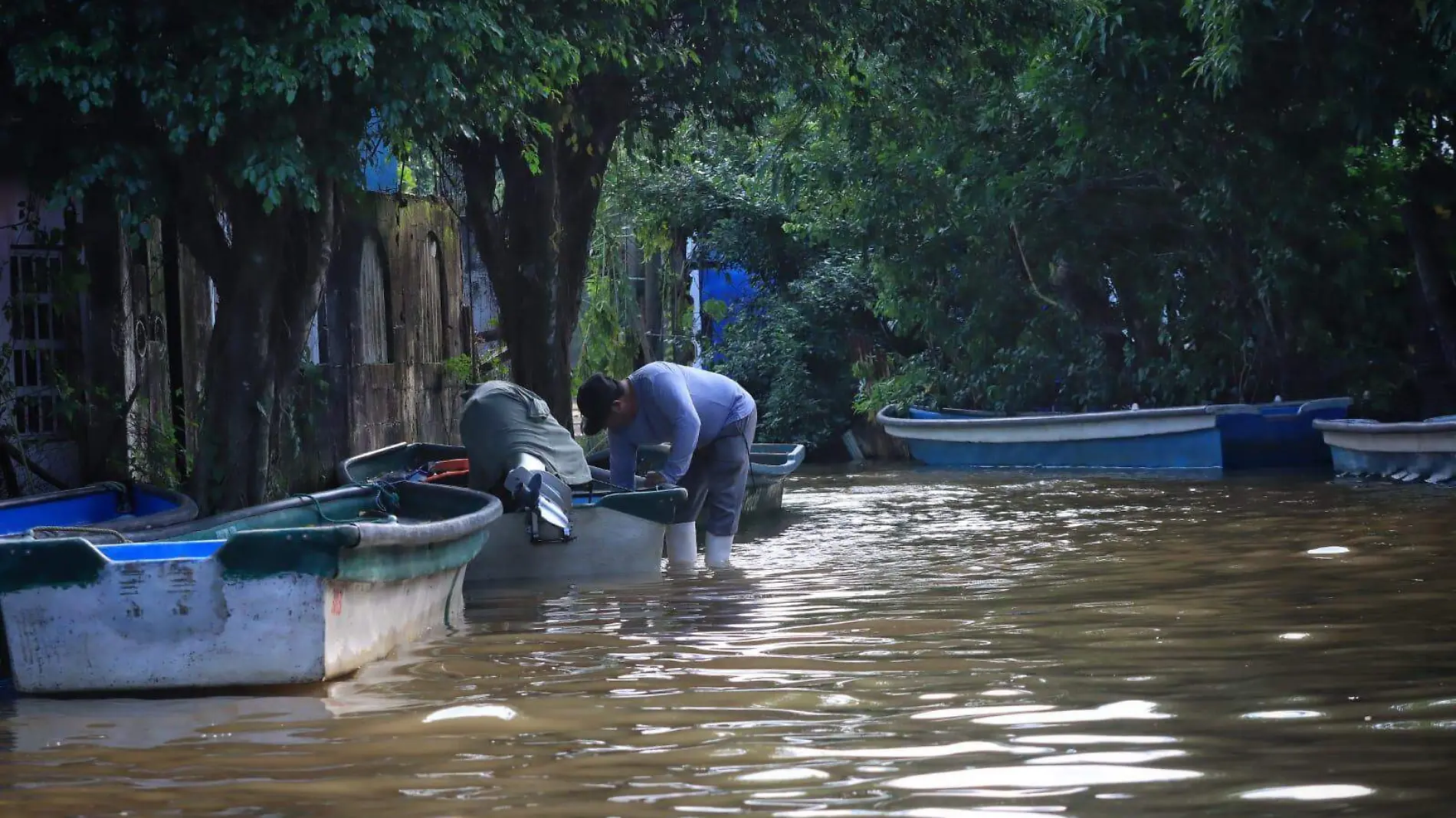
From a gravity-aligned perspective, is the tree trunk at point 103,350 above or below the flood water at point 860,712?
above

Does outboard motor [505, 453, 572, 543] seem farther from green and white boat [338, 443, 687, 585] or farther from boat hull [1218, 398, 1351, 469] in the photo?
boat hull [1218, 398, 1351, 469]

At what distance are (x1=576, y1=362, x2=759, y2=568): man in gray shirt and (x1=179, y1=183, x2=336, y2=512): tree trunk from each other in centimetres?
189

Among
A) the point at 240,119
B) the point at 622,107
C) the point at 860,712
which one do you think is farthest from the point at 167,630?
the point at 622,107

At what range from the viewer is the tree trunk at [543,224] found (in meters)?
14.2

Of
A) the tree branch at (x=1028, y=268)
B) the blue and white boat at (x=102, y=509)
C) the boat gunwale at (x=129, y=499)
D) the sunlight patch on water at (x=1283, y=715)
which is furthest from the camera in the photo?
the tree branch at (x=1028, y=268)

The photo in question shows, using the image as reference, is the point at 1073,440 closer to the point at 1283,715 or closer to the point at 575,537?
the point at 575,537

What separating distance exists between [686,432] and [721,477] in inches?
31.4

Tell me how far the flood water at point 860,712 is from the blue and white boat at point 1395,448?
15.4 ft

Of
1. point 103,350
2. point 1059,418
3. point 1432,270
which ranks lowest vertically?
point 1059,418

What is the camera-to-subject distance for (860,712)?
527 cm

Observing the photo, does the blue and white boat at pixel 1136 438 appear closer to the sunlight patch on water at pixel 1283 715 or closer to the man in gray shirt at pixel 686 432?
the man in gray shirt at pixel 686 432

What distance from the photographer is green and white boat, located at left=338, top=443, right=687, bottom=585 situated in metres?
9.41

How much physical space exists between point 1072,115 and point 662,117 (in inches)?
181

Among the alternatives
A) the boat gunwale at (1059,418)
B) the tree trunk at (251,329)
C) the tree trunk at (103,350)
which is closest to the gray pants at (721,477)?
the tree trunk at (251,329)
